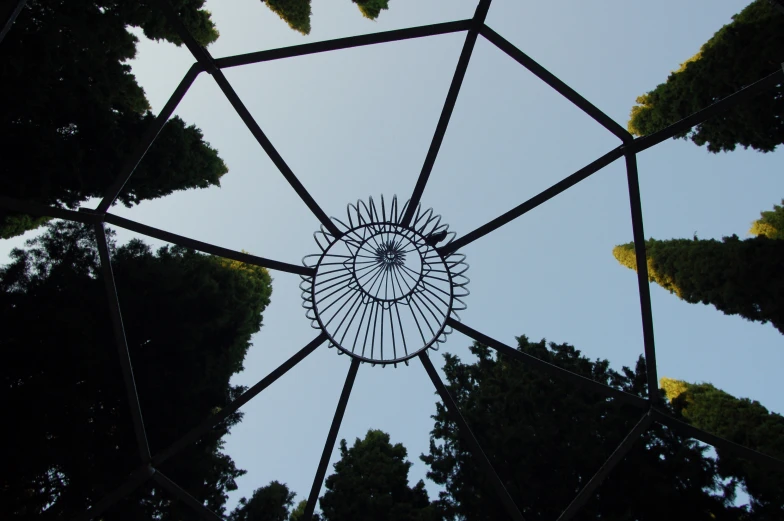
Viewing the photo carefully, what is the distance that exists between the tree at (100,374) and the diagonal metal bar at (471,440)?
→ 5371mm

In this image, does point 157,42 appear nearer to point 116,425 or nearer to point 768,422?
point 116,425

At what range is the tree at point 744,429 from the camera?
9500 mm

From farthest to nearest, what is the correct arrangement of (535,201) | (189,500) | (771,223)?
(771,223)
(189,500)
(535,201)

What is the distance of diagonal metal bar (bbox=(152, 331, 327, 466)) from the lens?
8273mm

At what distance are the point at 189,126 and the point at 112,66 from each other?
6.76 feet

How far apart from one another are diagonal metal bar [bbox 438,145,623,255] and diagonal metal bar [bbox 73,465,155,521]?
5.70m

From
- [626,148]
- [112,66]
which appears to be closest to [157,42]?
[112,66]

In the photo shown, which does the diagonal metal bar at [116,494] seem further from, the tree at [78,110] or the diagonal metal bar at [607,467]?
the diagonal metal bar at [607,467]

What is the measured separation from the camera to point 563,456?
34.4 feet

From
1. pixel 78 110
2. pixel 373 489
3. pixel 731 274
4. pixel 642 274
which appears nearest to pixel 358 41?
pixel 642 274

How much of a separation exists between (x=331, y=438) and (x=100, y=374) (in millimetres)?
5818

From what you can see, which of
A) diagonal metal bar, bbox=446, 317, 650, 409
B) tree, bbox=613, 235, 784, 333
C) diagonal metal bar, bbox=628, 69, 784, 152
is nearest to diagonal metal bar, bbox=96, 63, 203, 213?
diagonal metal bar, bbox=446, 317, 650, 409

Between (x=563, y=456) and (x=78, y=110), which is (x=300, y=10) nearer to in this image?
(x=78, y=110)

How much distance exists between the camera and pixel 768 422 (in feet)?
39.7
